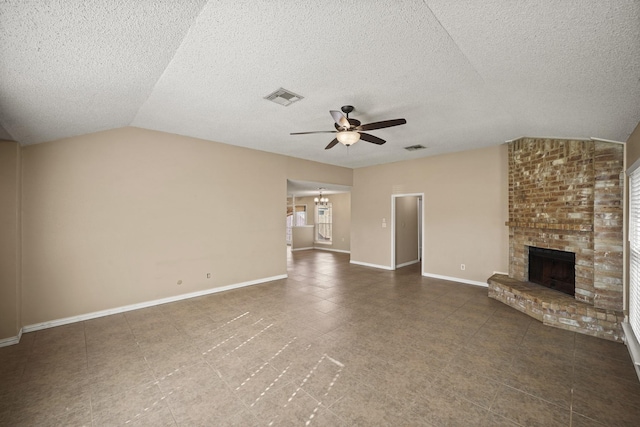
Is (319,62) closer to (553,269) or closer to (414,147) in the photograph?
(414,147)

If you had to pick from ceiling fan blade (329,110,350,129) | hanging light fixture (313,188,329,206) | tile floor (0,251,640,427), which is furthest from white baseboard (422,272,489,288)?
hanging light fixture (313,188,329,206)

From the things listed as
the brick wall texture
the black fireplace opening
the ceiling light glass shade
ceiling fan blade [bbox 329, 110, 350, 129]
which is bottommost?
the black fireplace opening

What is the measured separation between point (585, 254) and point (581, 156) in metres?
1.36

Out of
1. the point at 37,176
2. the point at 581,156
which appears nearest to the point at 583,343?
the point at 581,156

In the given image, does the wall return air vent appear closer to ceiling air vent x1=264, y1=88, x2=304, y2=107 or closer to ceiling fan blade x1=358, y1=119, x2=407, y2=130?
ceiling fan blade x1=358, y1=119, x2=407, y2=130

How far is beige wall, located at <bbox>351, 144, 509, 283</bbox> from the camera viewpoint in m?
5.15

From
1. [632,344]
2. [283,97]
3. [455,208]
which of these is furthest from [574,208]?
[283,97]

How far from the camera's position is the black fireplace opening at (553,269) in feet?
12.8

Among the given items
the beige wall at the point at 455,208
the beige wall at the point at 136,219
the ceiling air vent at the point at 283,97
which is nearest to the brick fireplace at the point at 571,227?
the beige wall at the point at 455,208

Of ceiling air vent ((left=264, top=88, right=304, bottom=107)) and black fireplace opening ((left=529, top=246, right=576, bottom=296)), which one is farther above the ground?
ceiling air vent ((left=264, top=88, right=304, bottom=107))

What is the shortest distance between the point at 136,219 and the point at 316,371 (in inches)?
137

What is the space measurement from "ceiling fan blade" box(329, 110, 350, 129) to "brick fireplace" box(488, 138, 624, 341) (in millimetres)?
3336

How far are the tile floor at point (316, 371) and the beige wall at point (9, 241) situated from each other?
31cm

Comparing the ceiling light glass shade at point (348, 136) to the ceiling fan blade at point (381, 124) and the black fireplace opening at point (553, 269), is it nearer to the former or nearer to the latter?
the ceiling fan blade at point (381, 124)
